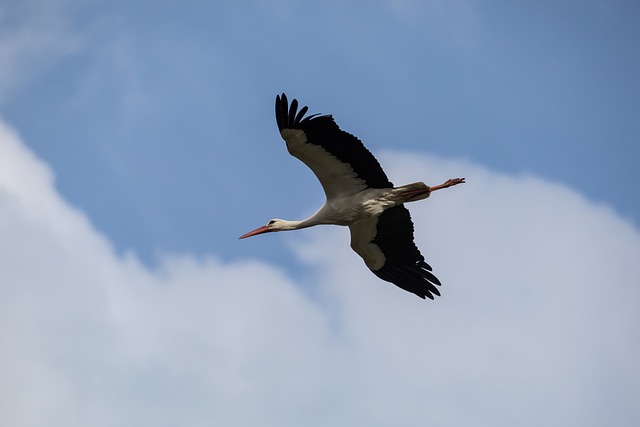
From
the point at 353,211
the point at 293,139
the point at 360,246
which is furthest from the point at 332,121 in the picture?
the point at 360,246

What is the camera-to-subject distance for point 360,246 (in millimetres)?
16625

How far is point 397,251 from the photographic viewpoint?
→ 1652cm

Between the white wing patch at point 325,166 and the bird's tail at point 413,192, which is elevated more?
the white wing patch at point 325,166

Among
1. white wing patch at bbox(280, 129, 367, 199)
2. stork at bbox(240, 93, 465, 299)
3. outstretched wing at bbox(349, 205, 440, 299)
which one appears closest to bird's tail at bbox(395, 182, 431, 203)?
stork at bbox(240, 93, 465, 299)

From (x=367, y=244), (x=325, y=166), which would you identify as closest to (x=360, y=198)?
(x=325, y=166)

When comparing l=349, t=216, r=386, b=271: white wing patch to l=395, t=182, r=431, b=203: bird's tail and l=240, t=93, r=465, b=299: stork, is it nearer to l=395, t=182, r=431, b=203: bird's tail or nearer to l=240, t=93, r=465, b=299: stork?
l=240, t=93, r=465, b=299: stork

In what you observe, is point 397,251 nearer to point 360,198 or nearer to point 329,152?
point 360,198

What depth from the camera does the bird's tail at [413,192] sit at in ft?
49.9

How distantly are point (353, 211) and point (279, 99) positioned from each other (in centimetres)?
200

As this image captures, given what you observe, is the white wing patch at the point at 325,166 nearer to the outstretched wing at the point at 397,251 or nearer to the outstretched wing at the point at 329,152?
the outstretched wing at the point at 329,152

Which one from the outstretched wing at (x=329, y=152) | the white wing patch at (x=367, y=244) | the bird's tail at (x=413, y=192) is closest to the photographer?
the outstretched wing at (x=329, y=152)

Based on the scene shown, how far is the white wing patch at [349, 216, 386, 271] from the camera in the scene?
16359mm

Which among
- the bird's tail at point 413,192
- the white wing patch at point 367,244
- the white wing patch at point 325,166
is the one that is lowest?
the bird's tail at point 413,192

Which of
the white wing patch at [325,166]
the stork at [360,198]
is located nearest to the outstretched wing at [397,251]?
the stork at [360,198]
